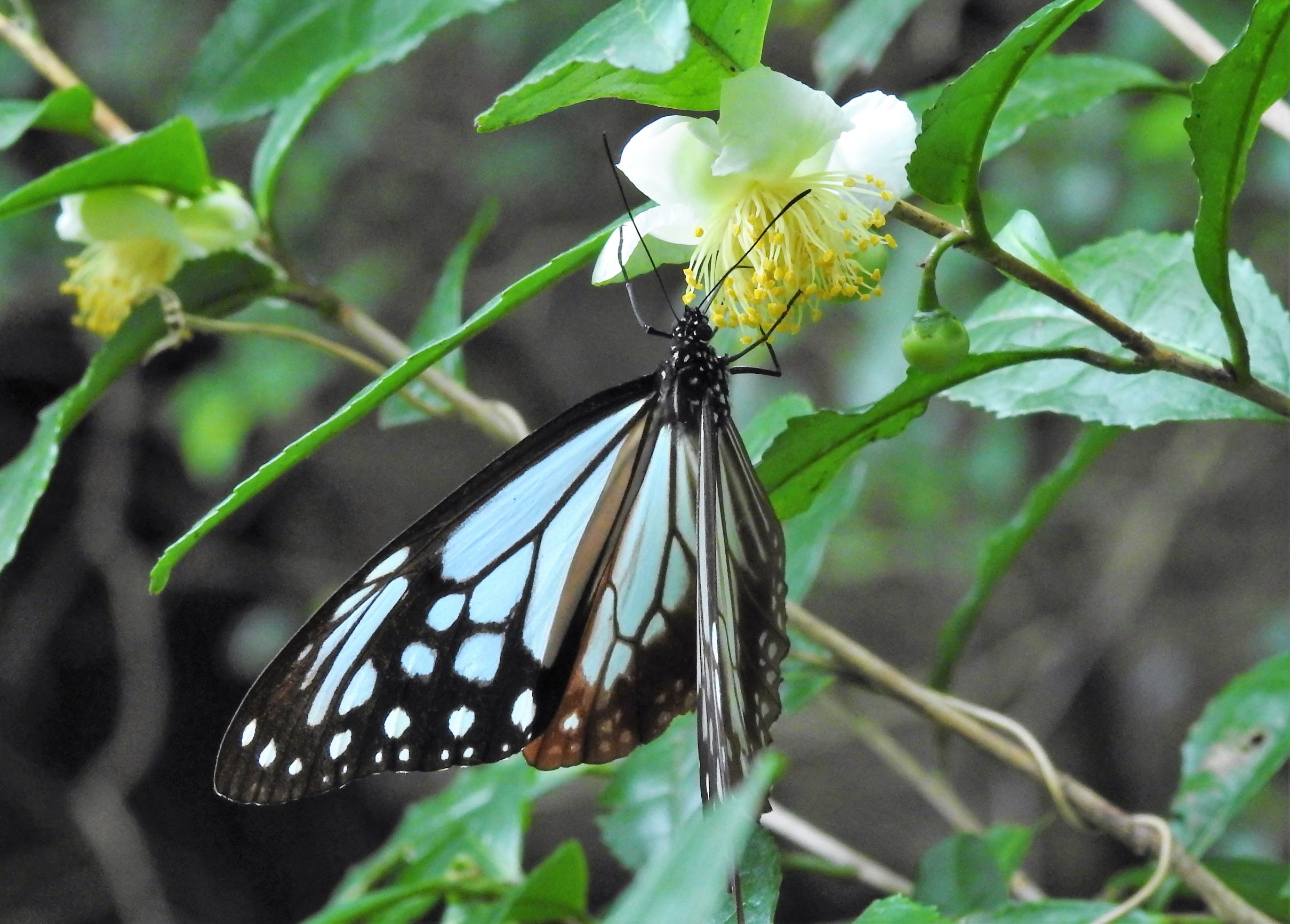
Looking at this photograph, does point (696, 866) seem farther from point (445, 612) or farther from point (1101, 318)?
point (445, 612)

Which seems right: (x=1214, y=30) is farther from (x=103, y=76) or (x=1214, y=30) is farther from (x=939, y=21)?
(x=103, y=76)

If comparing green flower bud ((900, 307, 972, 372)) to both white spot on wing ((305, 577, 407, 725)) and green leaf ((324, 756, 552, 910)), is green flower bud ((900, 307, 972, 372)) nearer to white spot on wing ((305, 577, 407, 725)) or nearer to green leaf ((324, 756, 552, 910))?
white spot on wing ((305, 577, 407, 725))

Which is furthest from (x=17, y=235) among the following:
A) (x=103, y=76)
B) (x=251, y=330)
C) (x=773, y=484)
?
(x=773, y=484)

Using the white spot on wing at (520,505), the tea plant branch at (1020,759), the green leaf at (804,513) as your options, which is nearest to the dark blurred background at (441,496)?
the green leaf at (804,513)

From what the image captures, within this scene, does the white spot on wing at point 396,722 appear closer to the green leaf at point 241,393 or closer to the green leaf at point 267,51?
the green leaf at point 267,51

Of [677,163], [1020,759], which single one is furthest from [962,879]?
[677,163]

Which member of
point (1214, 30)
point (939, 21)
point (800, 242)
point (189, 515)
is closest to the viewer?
point (800, 242)

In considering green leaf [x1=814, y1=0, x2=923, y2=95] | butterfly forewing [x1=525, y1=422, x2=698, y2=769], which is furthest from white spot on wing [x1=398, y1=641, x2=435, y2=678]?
green leaf [x1=814, y1=0, x2=923, y2=95]
